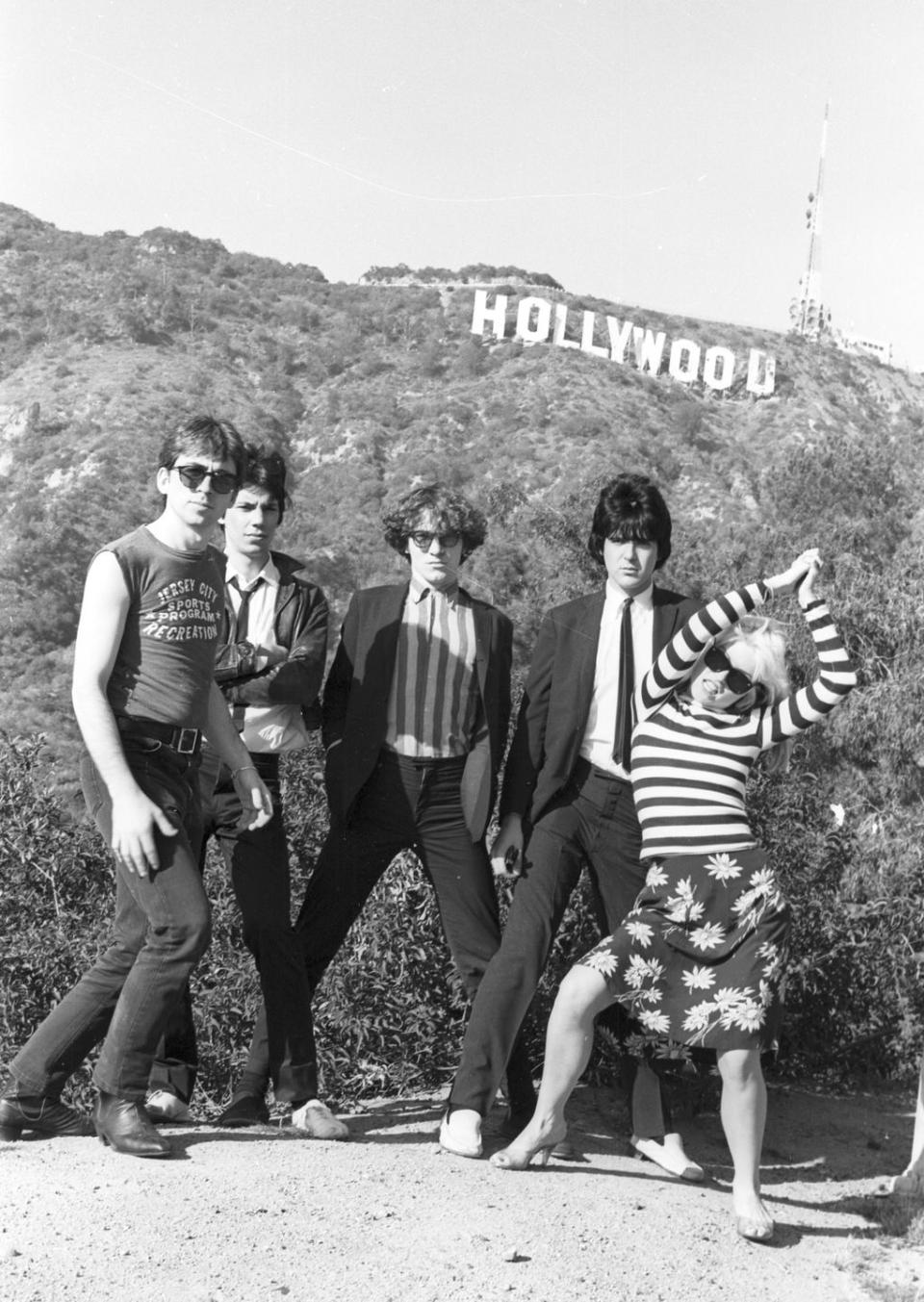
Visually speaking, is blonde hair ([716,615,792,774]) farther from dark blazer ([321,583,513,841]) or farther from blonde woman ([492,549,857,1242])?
dark blazer ([321,583,513,841])

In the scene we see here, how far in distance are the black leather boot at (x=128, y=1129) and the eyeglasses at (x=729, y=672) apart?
1.97 meters

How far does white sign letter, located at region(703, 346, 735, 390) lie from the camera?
244ft

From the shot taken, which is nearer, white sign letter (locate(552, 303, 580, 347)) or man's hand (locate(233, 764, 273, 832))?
man's hand (locate(233, 764, 273, 832))

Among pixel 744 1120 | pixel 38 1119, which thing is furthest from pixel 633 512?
pixel 38 1119

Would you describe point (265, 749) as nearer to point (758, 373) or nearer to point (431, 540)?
point (431, 540)

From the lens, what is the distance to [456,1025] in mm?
5641

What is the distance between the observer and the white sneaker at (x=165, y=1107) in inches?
170

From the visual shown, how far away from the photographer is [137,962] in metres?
3.78

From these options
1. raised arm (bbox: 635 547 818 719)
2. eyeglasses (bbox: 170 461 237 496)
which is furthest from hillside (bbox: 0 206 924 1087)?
eyeglasses (bbox: 170 461 237 496)

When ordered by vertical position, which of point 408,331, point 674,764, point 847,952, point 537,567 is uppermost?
point 408,331

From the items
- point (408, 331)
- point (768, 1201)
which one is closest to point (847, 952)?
point (768, 1201)

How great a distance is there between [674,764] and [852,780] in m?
19.5

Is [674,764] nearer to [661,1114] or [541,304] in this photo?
[661,1114]

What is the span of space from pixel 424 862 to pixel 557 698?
26.8 inches
